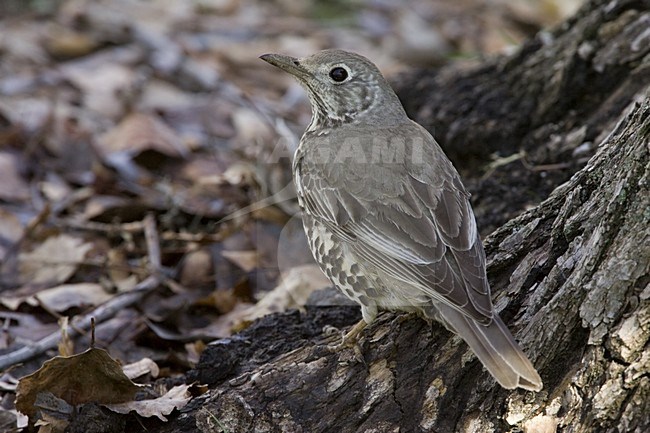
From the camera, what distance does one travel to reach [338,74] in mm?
4387

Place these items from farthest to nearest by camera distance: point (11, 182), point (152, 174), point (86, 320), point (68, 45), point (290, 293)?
point (68, 45)
point (152, 174)
point (11, 182)
point (290, 293)
point (86, 320)

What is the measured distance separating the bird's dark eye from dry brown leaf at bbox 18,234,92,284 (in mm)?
1941

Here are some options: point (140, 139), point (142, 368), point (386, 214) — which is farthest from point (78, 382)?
point (140, 139)

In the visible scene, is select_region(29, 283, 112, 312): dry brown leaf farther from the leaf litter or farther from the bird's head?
the bird's head

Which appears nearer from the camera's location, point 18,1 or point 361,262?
point 361,262

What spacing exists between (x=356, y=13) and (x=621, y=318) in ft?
27.5

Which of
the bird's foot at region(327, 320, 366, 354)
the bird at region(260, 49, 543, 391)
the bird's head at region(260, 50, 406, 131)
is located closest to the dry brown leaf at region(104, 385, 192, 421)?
the bird's foot at region(327, 320, 366, 354)

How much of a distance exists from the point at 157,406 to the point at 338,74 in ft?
6.43

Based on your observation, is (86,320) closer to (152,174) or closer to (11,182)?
(11,182)

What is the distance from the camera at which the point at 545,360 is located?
9.23 ft

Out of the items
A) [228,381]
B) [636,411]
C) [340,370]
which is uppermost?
[636,411]

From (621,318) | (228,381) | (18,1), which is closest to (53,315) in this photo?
(228,381)

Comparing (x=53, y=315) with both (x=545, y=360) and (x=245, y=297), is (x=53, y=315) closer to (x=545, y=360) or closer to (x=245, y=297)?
(x=245, y=297)

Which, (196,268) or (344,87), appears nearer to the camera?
(344,87)
